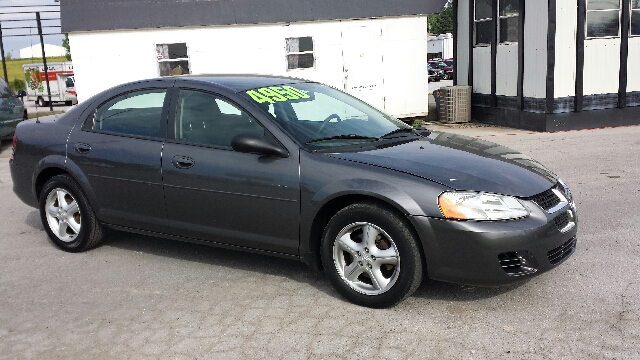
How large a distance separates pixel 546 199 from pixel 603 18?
11.3m

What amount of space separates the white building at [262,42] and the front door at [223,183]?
11179 millimetres

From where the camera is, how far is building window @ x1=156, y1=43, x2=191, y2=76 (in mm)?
16094

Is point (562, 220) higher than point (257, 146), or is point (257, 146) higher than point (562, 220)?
point (257, 146)

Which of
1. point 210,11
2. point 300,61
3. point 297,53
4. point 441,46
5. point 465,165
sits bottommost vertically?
point 465,165

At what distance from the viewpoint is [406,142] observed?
493 centimetres

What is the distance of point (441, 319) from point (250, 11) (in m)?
13.2

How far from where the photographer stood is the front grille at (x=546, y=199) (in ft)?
13.7

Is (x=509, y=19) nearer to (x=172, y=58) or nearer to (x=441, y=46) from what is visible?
(x=172, y=58)

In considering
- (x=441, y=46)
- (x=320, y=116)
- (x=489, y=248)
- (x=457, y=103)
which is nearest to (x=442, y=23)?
(x=441, y=46)

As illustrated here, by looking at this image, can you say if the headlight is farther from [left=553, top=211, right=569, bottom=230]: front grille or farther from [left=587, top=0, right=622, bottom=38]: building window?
[left=587, top=0, right=622, bottom=38]: building window

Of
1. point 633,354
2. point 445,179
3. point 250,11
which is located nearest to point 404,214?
point 445,179

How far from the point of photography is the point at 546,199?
14.0 ft

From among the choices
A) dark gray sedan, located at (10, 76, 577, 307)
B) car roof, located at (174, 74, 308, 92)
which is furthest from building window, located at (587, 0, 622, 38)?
car roof, located at (174, 74, 308, 92)

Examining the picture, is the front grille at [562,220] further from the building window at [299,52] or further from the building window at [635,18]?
the building window at [299,52]
